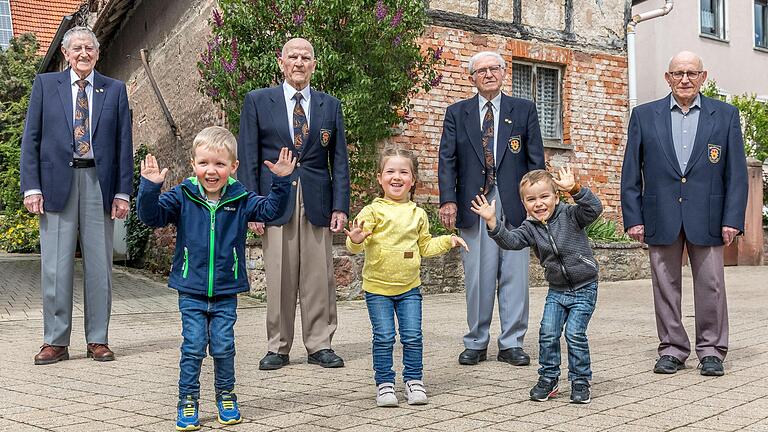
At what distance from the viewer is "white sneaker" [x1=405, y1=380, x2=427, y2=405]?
14.3ft

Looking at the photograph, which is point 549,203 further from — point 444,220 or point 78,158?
point 78,158

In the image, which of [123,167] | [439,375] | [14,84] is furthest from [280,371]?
[14,84]

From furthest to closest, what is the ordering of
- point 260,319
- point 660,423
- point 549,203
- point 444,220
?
point 260,319
point 444,220
point 549,203
point 660,423

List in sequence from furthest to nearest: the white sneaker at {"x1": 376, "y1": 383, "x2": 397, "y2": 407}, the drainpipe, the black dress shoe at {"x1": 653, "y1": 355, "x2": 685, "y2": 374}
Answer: the drainpipe, the black dress shoe at {"x1": 653, "y1": 355, "x2": 685, "y2": 374}, the white sneaker at {"x1": 376, "y1": 383, "x2": 397, "y2": 407}

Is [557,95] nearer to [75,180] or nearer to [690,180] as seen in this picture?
[690,180]

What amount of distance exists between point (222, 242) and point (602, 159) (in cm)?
1128

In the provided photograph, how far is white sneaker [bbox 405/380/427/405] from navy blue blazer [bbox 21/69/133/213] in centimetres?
262

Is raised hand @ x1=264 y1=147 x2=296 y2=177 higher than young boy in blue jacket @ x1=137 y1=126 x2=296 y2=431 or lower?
higher

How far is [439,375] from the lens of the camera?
17.1 ft

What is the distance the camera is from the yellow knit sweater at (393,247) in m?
4.57

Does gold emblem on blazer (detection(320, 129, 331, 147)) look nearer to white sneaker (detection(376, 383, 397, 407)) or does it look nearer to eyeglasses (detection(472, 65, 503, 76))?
eyeglasses (detection(472, 65, 503, 76))

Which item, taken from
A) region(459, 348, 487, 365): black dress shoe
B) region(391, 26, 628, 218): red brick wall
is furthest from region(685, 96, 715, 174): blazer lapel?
region(391, 26, 628, 218): red brick wall

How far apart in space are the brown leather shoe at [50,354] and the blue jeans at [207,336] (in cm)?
209

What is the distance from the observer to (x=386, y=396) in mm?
4309
